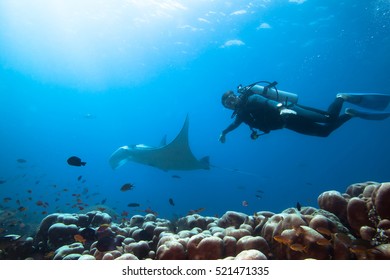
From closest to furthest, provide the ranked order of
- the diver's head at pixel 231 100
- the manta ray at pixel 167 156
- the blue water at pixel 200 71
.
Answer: the diver's head at pixel 231 100
the manta ray at pixel 167 156
the blue water at pixel 200 71

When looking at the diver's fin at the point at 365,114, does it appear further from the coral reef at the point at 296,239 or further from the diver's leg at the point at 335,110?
the coral reef at the point at 296,239

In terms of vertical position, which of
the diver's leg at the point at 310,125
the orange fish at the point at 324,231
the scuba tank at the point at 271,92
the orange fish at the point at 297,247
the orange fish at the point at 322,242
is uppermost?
the scuba tank at the point at 271,92

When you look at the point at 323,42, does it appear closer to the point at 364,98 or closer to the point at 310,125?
the point at 364,98

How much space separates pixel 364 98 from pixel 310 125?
2642mm

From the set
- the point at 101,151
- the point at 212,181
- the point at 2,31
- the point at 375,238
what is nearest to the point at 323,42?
the point at 375,238

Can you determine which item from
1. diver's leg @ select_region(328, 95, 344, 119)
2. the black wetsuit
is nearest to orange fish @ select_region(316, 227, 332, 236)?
the black wetsuit

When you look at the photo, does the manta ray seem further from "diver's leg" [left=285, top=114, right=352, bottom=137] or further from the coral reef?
the coral reef

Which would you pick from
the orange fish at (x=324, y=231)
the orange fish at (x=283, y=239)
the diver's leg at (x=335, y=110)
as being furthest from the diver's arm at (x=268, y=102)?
the orange fish at (x=283, y=239)

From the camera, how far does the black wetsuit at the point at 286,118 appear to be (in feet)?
25.7

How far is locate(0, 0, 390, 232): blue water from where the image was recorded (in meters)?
26.5

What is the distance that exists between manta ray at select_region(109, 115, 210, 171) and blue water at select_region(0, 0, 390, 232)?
2860 mm

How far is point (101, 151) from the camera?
146 metres

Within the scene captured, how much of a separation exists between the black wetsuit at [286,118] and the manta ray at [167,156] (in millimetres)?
5143

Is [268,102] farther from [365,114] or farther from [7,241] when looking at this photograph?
[7,241]
